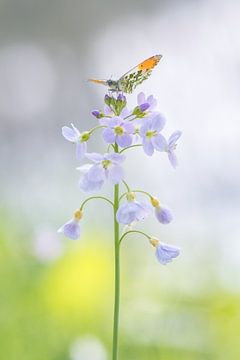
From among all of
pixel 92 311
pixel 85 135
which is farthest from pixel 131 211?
pixel 92 311

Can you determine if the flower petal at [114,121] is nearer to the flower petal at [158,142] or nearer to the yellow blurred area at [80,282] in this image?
the flower petal at [158,142]

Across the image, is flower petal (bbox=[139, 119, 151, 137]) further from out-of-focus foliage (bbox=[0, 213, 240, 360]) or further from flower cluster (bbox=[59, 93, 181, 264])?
out-of-focus foliage (bbox=[0, 213, 240, 360])

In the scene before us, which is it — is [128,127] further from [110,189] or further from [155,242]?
[110,189]

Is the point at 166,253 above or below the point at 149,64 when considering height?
below

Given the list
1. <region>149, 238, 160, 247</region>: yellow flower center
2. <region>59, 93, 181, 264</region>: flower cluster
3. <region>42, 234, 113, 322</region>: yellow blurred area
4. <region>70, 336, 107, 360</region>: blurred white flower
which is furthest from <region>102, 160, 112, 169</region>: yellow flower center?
<region>42, 234, 113, 322</region>: yellow blurred area

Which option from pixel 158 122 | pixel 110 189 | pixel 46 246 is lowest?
pixel 158 122

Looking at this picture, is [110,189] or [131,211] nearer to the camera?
[131,211]

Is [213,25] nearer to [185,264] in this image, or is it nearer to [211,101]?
[211,101]
